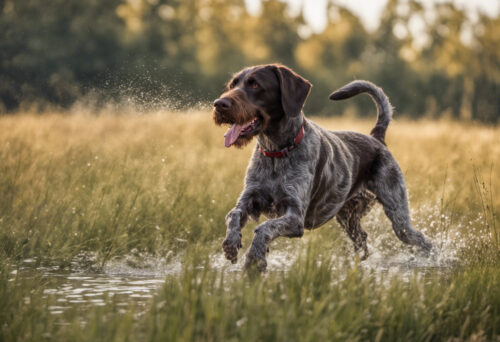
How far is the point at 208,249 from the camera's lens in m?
4.65

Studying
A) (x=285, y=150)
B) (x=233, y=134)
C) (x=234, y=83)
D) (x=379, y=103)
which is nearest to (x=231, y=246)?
(x=233, y=134)

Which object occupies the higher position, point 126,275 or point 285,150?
point 285,150

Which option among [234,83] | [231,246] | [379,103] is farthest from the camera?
[379,103]

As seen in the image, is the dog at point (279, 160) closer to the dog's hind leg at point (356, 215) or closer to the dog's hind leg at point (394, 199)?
the dog's hind leg at point (394, 199)

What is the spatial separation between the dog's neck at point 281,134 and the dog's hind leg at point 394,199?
59.5 inches

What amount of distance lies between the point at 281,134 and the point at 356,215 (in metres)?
1.86

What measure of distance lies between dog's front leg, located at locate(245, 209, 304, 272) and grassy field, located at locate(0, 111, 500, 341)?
0.20 m

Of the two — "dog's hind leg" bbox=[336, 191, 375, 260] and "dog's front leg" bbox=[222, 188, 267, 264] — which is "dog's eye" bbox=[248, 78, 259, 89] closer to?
"dog's front leg" bbox=[222, 188, 267, 264]

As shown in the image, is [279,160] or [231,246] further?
[279,160]

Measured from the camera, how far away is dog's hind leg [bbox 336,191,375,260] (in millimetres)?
7020

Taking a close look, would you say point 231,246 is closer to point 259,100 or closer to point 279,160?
point 279,160

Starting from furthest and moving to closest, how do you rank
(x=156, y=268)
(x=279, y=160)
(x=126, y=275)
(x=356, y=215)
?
1. (x=356, y=215)
2. (x=156, y=268)
3. (x=126, y=275)
4. (x=279, y=160)

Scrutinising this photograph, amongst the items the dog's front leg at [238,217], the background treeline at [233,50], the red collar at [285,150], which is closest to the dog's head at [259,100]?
the red collar at [285,150]

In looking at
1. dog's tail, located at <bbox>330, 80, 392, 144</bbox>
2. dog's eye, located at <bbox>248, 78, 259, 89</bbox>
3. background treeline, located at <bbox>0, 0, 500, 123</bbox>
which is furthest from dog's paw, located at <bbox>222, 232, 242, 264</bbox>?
background treeline, located at <bbox>0, 0, 500, 123</bbox>
